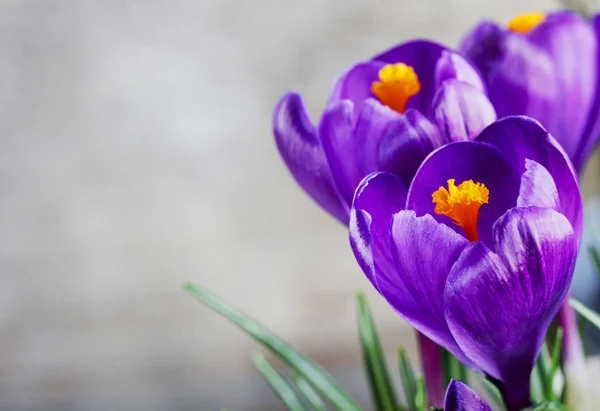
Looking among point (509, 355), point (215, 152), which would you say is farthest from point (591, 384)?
point (215, 152)

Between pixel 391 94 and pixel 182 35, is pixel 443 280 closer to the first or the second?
pixel 391 94

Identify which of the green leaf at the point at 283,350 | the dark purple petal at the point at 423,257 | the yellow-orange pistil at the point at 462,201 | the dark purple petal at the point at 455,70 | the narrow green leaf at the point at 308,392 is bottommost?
the narrow green leaf at the point at 308,392

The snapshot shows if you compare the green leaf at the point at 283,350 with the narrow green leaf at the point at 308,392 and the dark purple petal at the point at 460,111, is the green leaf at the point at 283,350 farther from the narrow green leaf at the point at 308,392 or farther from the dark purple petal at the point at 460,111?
the dark purple petal at the point at 460,111

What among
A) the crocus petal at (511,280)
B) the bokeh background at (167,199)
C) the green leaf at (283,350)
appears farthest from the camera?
the bokeh background at (167,199)

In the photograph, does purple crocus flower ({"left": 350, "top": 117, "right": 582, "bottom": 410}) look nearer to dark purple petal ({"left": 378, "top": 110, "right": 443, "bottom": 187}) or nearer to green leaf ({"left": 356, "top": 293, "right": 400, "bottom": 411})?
dark purple petal ({"left": 378, "top": 110, "right": 443, "bottom": 187})

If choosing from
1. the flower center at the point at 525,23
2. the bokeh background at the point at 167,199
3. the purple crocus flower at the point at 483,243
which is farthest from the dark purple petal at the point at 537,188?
the bokeh background at the point at 167,199

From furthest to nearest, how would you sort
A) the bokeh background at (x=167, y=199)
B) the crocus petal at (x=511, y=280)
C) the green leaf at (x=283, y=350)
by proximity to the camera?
the bokeh background at (x=167, y=199) → the green leaf at (x=283, y=350) → the crocus petal at (x=511, y=280)

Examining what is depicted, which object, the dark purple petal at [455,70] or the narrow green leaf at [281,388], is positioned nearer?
the dark purple petal at [455,70]

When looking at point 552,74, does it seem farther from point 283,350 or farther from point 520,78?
point 283,350
